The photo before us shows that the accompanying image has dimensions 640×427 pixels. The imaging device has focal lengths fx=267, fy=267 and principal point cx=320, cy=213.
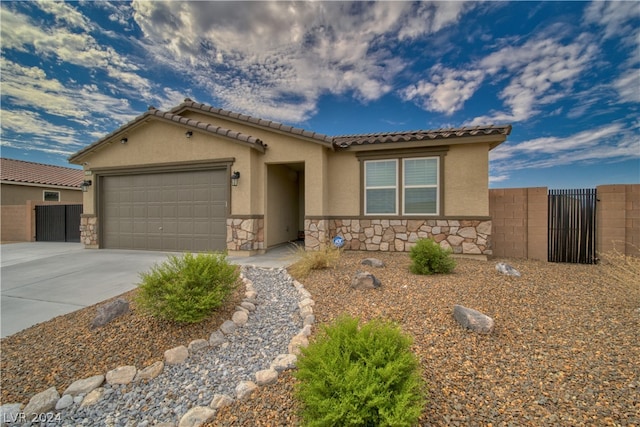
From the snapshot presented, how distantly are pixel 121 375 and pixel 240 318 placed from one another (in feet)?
4.67

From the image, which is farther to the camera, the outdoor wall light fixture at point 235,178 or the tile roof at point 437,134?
the outdoor wall light fixture at point 235,178

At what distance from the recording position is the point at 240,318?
3895mm

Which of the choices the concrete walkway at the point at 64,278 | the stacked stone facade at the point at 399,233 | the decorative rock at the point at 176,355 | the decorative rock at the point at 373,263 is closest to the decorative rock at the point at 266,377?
the decorative rock at the point at 176,355

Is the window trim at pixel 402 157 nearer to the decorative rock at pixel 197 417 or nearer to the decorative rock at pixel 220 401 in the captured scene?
the decorative rock at pixel 220 401

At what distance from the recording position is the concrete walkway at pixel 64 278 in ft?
14.4

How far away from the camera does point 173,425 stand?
2.35 m

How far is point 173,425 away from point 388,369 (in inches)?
79.2

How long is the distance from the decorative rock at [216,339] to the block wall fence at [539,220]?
314 inches

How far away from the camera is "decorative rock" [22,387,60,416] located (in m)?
2.63

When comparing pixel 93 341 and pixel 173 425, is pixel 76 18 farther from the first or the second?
pixel 173 425

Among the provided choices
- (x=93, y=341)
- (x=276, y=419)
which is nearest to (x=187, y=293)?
(x=93, y=341)

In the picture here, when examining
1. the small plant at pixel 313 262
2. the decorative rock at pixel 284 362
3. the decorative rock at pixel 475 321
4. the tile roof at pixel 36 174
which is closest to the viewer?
the decorative rock at pixel 284 362

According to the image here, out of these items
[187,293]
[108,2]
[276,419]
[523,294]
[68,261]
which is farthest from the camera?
[108,2]

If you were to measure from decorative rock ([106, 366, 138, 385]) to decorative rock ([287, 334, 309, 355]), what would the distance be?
1751mm
